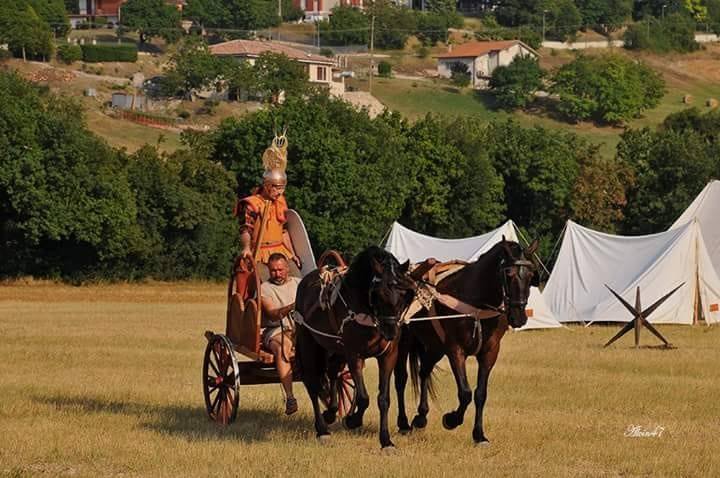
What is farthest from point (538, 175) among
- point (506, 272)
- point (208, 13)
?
point (208, 13)

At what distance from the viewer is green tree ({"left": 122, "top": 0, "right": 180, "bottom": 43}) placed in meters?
157

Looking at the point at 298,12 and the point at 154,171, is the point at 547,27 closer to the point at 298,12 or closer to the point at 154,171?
the point at 298,12

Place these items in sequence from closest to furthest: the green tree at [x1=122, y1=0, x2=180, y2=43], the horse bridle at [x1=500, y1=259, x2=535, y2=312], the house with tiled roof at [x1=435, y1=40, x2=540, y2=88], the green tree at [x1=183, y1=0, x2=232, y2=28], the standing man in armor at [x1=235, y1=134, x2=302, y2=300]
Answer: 1. the horse bridle at [x1=500, y1=259, x2=535, y2=312]
2. the standing man in armor at [x1=235, y1=134, x2=302, y2=300]
3. the house with tiled roof at [x1=435, y1=40, x2=540, y2=88]
4. the green tree at [x1=122, y1=0, x2=180, y2=43]
5. the green tree at [x1=183, y1=0, x2=232, y2=28]

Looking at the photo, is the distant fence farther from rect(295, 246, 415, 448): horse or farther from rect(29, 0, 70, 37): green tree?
rect(295, 246, 415, 448): horse

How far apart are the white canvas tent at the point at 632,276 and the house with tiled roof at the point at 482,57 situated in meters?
113

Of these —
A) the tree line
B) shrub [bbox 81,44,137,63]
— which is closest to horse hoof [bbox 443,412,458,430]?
the tree line

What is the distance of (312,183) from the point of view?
63.4 metres

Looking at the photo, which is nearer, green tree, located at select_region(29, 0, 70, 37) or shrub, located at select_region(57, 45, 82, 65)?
shrub, located at select_region(57, 45, 82, 65)

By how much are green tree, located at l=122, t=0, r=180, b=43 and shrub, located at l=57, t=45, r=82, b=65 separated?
23.7 meters

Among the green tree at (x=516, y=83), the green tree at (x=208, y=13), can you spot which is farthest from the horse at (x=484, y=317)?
the green tree at (x=208, y=13)

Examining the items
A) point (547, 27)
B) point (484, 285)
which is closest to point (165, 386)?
point (484, 285)

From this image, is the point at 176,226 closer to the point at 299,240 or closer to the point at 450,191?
the point at 450,191

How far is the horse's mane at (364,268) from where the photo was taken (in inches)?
570

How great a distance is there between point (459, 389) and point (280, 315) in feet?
8.59
